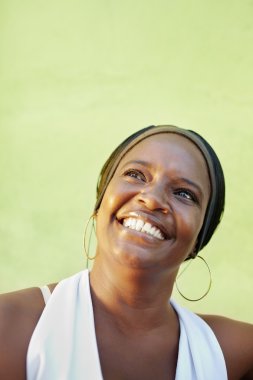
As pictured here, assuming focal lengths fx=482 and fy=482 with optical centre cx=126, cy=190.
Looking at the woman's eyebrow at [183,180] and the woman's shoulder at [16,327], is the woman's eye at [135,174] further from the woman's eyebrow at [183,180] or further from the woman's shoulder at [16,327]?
the woman's shoulder at [16,327]

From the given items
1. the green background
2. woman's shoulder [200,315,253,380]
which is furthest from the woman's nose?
the green background

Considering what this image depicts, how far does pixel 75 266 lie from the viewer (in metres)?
2.17

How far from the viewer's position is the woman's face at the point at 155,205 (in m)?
1.22

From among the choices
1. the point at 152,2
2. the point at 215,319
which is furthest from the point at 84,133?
the point at 215,319

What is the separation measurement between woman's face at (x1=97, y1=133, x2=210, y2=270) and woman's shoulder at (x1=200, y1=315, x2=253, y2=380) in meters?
0.34

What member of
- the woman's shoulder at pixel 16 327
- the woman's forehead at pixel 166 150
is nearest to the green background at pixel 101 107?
the woman's forehead at pixel 166 150

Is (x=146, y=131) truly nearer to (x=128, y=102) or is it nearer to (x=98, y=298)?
(x=98, y=298)

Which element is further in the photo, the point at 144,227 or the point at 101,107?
the point at 101,107

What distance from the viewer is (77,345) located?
3.78 feet

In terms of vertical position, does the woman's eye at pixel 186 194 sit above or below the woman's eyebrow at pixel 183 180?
below

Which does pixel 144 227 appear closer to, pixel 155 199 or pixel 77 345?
pixel 155 199

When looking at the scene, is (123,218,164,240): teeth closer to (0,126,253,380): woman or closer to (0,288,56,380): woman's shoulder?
(0,126,253,380): woman

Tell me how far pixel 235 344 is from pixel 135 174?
617 millimetres

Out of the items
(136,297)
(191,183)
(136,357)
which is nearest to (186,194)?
(191,183)
